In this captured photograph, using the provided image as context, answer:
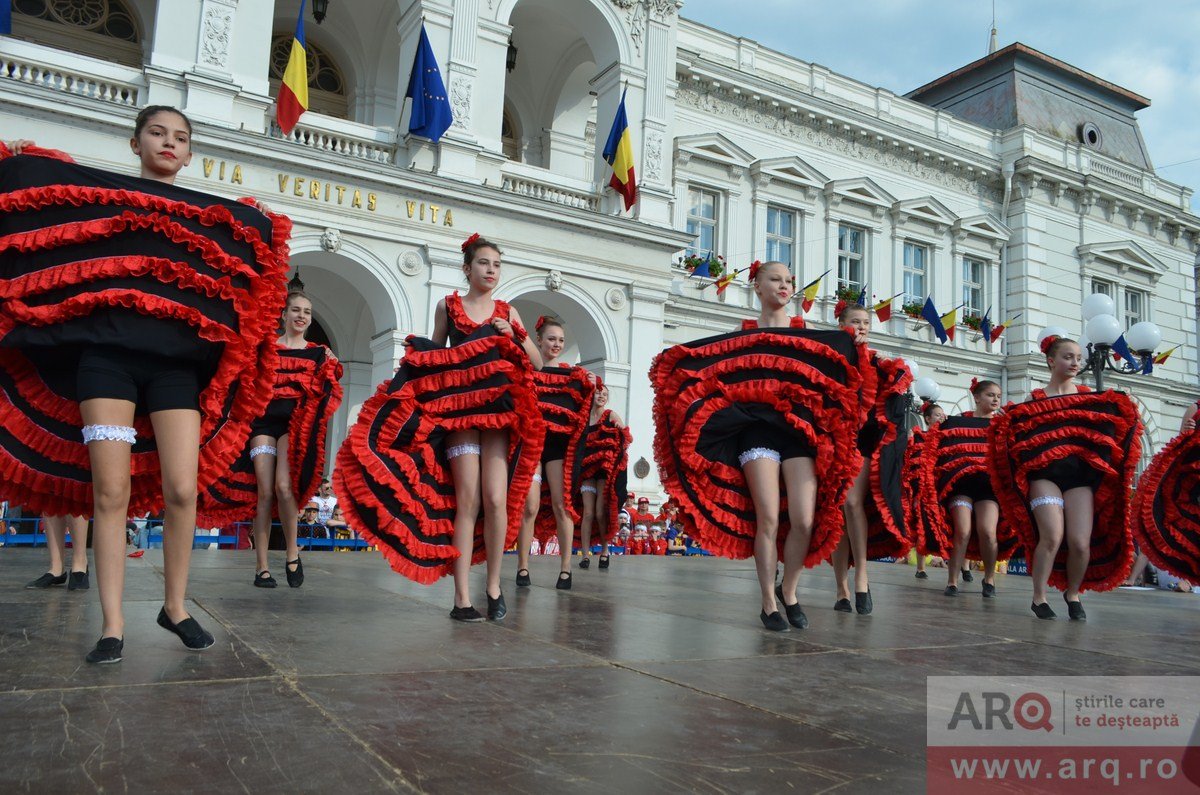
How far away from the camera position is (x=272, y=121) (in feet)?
55.1

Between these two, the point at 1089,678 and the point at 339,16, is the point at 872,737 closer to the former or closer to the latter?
the point at 1089,678

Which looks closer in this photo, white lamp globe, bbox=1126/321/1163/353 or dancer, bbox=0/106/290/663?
dancer, bbox=0/106/290/663

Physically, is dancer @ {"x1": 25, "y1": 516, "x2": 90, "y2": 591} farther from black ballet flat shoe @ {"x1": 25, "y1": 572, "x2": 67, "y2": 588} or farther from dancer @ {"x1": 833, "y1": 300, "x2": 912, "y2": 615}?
dancer @ {"x1": 833, "y1": 300, "x2": 912, "y2": 615}

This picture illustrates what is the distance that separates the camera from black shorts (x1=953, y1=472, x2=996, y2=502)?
347 inches

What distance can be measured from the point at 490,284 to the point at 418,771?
11.0ft

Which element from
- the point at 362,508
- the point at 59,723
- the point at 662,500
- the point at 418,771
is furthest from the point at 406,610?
the point at 662,500

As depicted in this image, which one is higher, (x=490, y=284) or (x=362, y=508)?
(x=490, y=284)

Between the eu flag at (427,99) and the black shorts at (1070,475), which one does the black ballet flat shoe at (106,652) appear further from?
the eu flag at (427,99)

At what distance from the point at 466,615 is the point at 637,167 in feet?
53.3

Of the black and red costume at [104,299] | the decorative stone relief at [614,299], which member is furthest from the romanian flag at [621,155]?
the black and red costume at [104,299]

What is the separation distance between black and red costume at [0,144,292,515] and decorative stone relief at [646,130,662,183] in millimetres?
16829

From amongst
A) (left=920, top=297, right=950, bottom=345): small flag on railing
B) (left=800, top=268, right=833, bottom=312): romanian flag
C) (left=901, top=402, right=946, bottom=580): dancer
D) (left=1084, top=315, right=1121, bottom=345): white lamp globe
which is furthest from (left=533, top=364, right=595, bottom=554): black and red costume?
(left=920, top=297, right=950, bottom=345): small flag on railing

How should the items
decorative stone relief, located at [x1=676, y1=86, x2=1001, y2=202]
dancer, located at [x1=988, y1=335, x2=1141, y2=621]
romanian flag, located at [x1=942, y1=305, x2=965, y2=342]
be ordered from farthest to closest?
romanian flag, located at [x1=942, y1=305, x2=965, y2=342] < decorative stone relief, located at [x1=676, y1=86, x2=1001, y2=202] < dancer, located at [x1=988, y1=335, x2=1141, y2=621]

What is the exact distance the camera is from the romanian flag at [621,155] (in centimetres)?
1889
